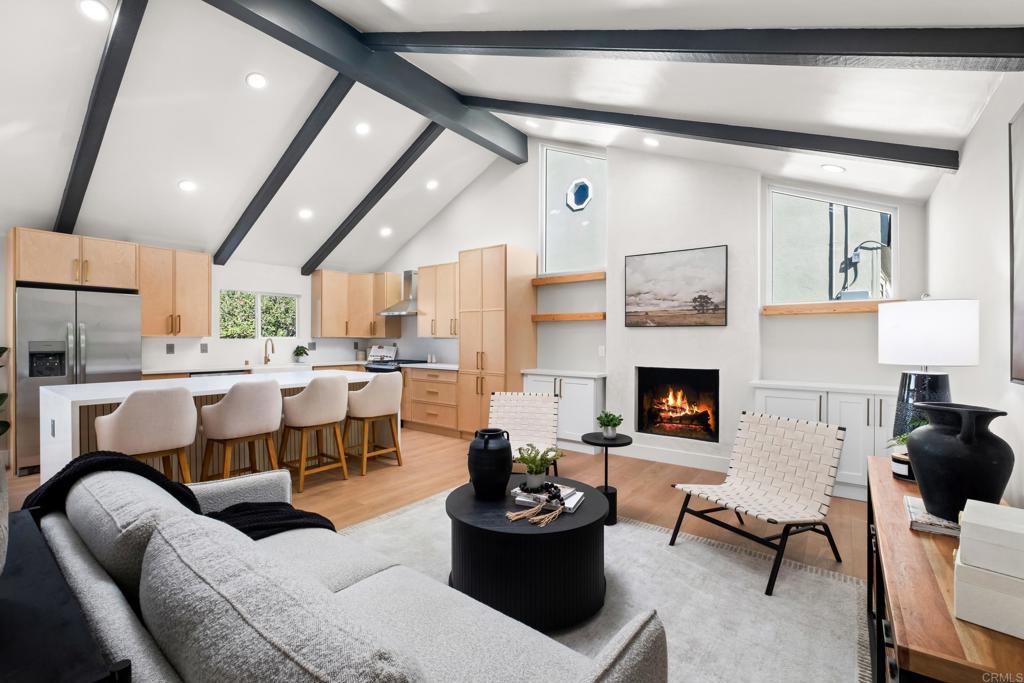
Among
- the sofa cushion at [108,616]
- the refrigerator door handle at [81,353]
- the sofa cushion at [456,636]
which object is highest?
the refrigerator door handle at [81,353]

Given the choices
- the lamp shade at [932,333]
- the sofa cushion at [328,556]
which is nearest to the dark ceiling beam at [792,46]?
the lamp shade at [932,333]

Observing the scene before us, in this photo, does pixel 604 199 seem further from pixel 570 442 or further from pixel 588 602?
pixel 588 602

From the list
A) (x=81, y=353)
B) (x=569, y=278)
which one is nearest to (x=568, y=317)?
(x=569, y=278)

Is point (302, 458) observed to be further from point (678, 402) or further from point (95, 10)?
point (678, 402)

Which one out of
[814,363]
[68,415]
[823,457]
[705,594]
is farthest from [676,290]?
[68,415]

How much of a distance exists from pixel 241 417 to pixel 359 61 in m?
2.99

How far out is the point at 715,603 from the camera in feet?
7.45

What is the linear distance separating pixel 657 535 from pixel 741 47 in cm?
279

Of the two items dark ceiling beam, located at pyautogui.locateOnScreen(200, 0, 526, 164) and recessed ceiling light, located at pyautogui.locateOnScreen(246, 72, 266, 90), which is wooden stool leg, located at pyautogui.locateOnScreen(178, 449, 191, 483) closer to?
dark ceiling beam, located at pyautogui.locateOnScreen(200, 0, 526, 164)

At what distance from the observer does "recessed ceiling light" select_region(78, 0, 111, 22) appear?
3.16 m

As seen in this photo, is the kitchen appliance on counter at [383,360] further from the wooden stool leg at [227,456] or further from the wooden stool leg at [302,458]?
the wooden stool leg at [227,456]

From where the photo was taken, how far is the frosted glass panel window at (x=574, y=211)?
18.3 ft

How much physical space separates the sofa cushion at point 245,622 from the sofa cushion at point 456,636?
297 millimetres

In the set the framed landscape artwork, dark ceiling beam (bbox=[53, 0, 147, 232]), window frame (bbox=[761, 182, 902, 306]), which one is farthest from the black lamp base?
dark ceiling beam (bbox=[53, 0, 147, 232])
